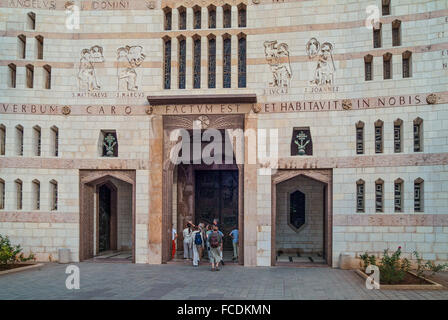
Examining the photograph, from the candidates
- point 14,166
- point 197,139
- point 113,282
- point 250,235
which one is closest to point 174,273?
point 113,282

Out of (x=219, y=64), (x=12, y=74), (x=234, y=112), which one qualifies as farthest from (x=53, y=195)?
(x=219, y=64)

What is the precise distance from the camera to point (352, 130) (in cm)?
1689

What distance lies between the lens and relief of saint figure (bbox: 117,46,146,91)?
1823 centimetres

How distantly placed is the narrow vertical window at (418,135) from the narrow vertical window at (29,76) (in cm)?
1779

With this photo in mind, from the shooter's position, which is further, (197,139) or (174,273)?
(197,139)

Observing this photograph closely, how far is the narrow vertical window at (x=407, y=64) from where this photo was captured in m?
16.6

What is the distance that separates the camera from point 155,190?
17844mm

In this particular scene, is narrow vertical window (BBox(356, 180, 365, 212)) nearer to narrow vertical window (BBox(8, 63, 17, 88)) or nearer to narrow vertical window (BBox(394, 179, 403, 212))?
narrow vertical window (BBox(394, 179, 403, 212))

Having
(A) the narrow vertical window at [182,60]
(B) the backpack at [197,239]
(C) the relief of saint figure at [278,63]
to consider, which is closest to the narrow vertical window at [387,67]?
(C) the relief of saint figure at [278,63]

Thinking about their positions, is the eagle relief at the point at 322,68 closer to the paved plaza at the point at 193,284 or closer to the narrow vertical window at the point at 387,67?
the narrow vertical window at the point at 387,67

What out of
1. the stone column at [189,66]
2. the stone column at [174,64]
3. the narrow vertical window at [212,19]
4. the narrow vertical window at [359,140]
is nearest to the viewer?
the narrow vertical window at [359,140]

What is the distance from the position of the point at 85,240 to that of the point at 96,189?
2.59 metres

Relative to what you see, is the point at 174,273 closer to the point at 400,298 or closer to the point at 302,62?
the point at 400,298

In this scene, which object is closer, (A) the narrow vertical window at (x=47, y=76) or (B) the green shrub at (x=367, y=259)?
(B) the green shrub at (x=367, y=259)
